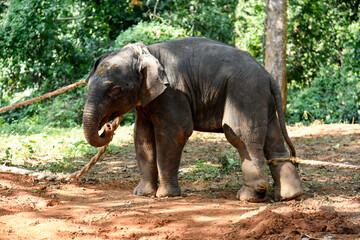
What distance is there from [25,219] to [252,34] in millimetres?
11678

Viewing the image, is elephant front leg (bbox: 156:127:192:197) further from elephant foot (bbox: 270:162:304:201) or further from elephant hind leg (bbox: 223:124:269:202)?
elephant foot (bbox: 270:162:304:201)

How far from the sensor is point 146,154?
6.28 metres

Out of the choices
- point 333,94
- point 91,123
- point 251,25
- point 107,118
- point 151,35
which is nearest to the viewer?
point 91,123

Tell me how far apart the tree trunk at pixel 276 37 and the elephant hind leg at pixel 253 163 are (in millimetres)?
4698

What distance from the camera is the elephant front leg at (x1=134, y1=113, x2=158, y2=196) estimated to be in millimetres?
6234

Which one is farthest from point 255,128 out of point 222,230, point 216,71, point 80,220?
point 80,220

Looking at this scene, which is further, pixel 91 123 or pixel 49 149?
pixel 49 149

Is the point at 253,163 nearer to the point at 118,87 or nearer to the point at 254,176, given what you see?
the point at 254,176

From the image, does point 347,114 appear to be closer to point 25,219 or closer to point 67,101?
point 67,101

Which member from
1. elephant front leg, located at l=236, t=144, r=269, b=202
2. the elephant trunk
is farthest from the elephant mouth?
elephant front leg, located at l=236, t=144, r=269, b=202

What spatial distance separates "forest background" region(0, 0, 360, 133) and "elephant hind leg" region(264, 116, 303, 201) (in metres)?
8.06

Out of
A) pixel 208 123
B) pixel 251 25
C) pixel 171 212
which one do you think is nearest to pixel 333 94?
pixel 251 25

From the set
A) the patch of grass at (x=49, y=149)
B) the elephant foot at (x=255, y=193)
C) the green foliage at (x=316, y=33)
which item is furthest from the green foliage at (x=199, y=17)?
the elephant foot at (x=255, y=193)

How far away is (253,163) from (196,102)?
3.49ft
